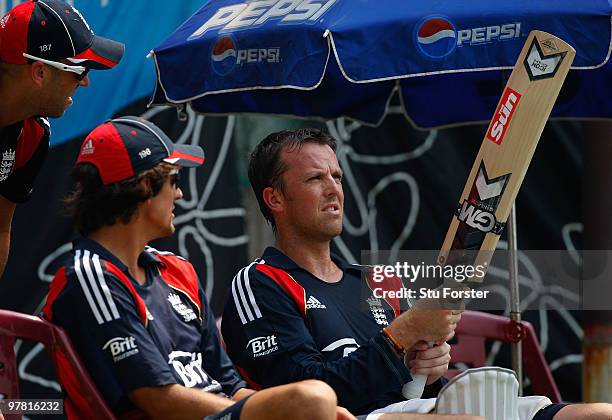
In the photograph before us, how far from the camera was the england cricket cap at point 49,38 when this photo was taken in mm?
3600

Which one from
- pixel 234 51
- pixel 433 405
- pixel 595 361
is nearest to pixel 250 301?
pixel 433 405

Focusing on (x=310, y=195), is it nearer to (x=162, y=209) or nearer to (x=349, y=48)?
(x=349, y=48)

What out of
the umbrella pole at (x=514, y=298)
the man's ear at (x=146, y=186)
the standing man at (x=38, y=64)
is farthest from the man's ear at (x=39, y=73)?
the umbrella pole at (x=514, y=298)

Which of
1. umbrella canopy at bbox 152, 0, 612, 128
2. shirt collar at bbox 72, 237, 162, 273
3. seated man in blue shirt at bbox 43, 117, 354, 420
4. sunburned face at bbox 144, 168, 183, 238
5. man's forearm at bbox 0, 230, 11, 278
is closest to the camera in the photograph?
seated man in blue shirt at bbox 43, 117, 354, 420

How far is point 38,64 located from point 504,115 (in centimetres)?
148

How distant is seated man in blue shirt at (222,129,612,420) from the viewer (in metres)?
3.43

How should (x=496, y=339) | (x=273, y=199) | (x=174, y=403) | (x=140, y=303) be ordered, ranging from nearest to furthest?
(x=174, y=403), (x=140, y=303), (x=273, y=199), (x=496, y=339)

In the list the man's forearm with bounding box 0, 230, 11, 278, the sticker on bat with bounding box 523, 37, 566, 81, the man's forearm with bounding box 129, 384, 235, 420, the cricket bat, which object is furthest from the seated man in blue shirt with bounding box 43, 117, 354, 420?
the sticker on bat with bounding box 523, 37, 566, 81

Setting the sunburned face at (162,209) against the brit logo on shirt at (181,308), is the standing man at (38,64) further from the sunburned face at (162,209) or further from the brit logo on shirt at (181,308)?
the brit logo on shirt at (181,308)

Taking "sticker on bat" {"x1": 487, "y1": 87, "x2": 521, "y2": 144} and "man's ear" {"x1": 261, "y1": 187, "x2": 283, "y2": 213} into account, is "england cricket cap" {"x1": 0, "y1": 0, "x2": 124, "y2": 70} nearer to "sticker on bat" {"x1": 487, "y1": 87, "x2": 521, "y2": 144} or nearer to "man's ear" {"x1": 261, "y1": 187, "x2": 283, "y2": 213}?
"man's ear" {"x1": 261, "y1": 187, "x2": 283, "y2": 213}

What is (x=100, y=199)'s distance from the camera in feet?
10.8

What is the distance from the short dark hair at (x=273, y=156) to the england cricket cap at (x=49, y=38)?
63 cm

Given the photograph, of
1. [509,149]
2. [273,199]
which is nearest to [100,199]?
[273,199]

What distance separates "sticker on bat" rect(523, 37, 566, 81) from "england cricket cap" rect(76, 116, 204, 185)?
1.09 m
